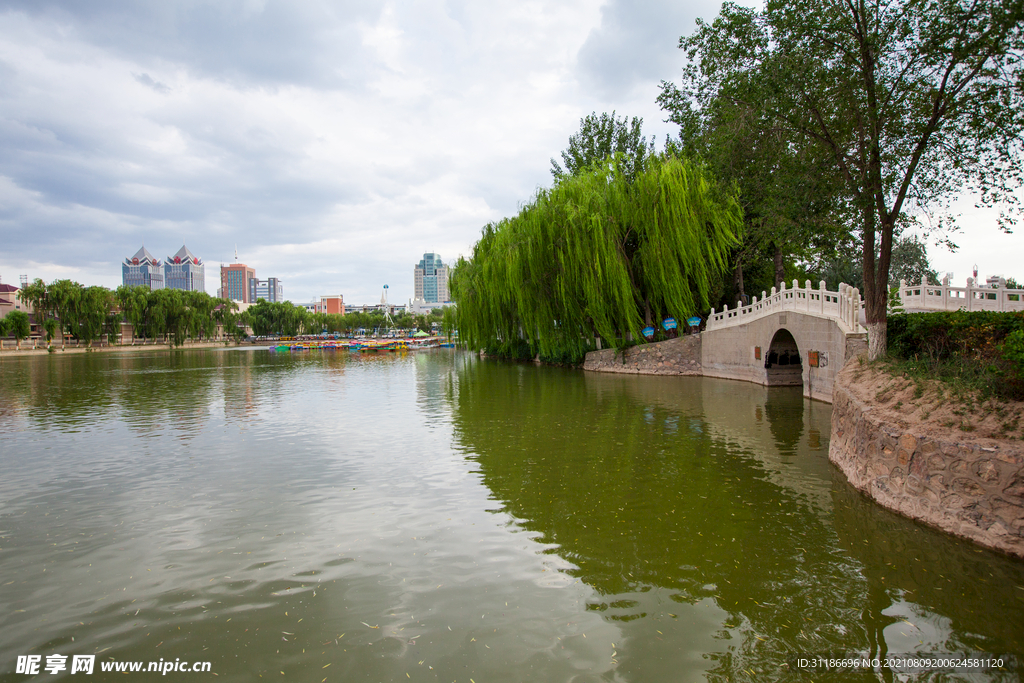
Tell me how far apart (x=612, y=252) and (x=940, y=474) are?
18.0 m

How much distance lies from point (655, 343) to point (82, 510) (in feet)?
70.4

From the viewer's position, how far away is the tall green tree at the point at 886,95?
880 centimetres

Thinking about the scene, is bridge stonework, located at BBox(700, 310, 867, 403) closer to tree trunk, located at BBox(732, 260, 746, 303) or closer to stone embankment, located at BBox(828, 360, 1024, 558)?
tree trunk, located at BBox(732, 260, 746, 303)

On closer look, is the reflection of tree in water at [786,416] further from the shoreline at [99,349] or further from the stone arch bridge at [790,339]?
the shoreline at [99,349]

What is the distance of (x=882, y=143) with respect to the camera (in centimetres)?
1006

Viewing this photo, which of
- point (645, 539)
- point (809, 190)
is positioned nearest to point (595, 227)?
point (809, 190)

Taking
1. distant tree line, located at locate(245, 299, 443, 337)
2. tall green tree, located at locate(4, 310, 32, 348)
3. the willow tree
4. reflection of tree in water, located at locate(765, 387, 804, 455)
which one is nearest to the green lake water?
reflection of tree in water, located at locate(765, 387, 804, 455)

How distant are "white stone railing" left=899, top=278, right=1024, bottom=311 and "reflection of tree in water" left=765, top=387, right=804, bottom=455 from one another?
3.74 meters

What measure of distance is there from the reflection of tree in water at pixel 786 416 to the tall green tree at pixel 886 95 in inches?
86.9

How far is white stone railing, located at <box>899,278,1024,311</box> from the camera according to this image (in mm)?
13328

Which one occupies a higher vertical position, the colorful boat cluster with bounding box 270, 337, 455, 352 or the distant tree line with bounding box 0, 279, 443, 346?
the distant tree line with bounding box 0, 279, 443, 346

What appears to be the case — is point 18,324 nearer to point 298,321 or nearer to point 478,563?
point 298,321

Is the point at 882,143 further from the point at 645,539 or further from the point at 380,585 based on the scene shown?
the point at 380,585

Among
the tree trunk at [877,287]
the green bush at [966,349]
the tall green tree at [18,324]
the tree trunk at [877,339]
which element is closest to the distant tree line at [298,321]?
the tall green tree at [18,324]
